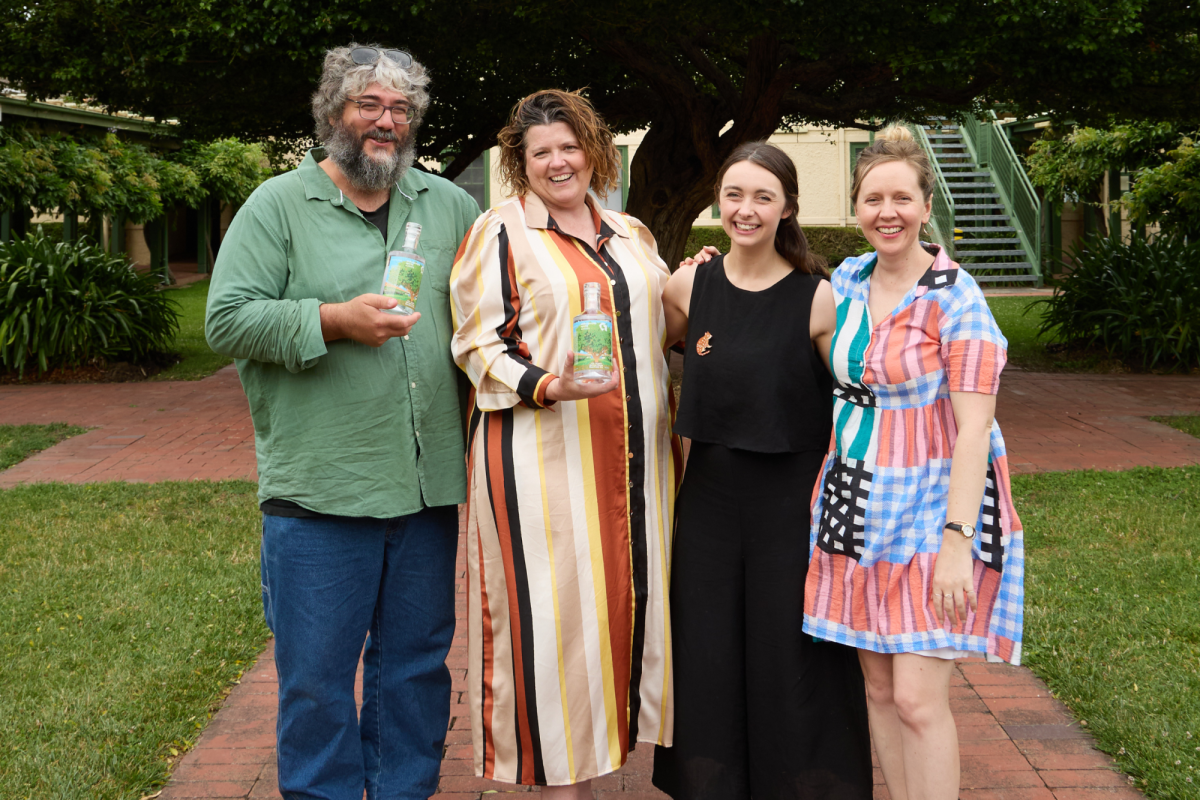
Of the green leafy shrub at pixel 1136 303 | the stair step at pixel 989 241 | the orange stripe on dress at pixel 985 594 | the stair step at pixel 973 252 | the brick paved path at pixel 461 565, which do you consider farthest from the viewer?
the stair step at pixel 989 241

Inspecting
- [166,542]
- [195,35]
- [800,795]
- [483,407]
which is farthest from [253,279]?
[195,35]

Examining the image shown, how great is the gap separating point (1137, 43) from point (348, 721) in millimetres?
7355

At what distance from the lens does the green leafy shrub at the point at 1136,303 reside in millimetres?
11008

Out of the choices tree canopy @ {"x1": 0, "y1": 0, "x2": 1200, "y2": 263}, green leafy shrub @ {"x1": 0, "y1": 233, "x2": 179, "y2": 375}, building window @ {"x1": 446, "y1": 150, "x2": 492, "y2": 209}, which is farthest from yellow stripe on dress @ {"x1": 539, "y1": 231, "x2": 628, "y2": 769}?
building window @ {"x1": 446, "y1": 150, "x2": 492, "y2": 209}

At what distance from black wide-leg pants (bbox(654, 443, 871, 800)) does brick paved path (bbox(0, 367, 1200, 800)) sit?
59 cm

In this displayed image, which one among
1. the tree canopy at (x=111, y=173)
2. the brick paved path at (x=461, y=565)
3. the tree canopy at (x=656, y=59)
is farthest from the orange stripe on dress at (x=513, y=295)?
the tree canopy at (x=111, y=173)

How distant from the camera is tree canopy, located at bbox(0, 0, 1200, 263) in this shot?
7.04 metres

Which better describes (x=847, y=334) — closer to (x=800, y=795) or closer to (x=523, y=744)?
(x=800, y=795)

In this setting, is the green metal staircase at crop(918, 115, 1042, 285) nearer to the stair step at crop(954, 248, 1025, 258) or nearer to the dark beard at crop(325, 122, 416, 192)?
the stair step at crop(954, 248, 1025, 258)

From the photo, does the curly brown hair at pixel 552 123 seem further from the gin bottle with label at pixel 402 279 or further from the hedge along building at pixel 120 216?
the hedge along building at pixel 120 216

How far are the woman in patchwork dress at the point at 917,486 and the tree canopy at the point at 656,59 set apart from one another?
4.72 meters

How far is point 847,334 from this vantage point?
262cm

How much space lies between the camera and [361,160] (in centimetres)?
267

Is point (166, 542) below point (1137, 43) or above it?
below
